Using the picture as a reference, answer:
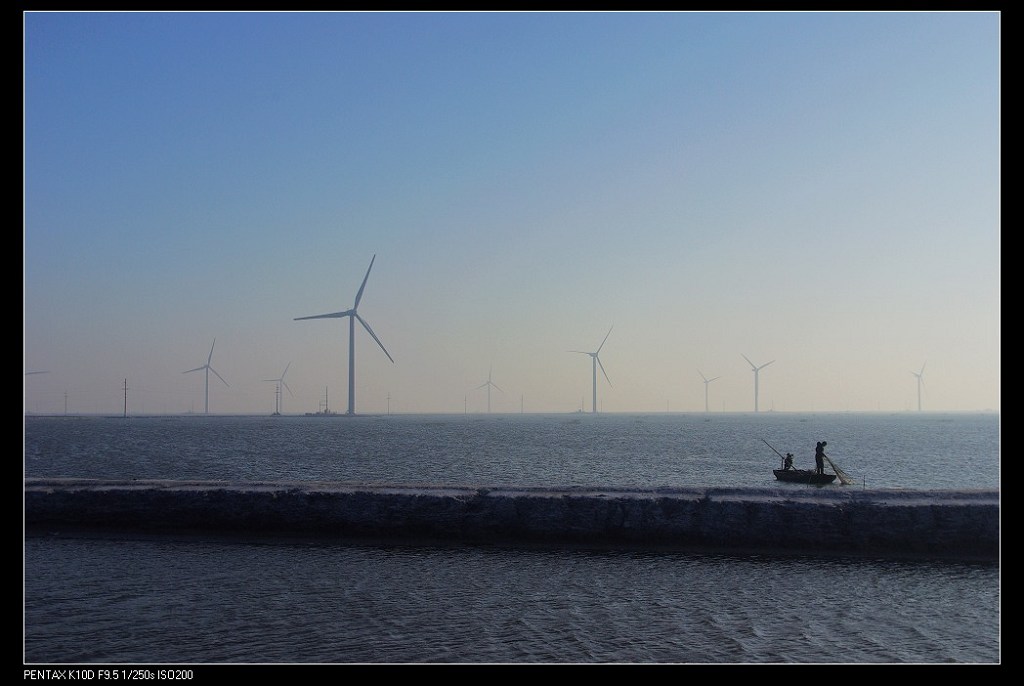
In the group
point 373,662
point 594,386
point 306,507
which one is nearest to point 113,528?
point 306,507

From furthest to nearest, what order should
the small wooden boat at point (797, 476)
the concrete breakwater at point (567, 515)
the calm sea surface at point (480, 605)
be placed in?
the small wooden boat at point (797, 476) → the concrete breakwater at point (567, 515) → the calm sea surface at point (480, 605)

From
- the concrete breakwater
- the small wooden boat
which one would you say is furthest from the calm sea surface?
the small wooden boat

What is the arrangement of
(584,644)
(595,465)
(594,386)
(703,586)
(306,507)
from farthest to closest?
1. (594,386)
2. (595,465)
3. (306,507)
4. (703,586)
5. (584,644)

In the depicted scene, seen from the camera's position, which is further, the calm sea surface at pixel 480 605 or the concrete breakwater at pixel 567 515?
the concrete breakwater at pixel 567 515

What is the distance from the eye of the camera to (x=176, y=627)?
29.3 ft

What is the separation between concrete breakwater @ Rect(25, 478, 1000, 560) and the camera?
13.7 meters

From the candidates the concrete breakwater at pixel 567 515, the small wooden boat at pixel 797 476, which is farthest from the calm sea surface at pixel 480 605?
the small wooden boat at pixel 797 476

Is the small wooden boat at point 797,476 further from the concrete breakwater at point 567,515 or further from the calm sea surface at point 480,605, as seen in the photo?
the calm sea surface at point 480,605

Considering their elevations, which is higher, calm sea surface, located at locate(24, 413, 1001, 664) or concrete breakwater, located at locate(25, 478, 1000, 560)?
concrete breakwater, located at locate(25, 478, 1000, 560)

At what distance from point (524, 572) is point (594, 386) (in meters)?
129

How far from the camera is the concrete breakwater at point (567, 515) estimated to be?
13.7 metres

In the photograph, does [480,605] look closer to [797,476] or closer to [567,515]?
[567,515]

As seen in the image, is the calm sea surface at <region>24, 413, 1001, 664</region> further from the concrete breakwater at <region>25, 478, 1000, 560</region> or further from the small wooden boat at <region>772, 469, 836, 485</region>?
the small wooden boat at <region>772, 469, 836, 485</region>
